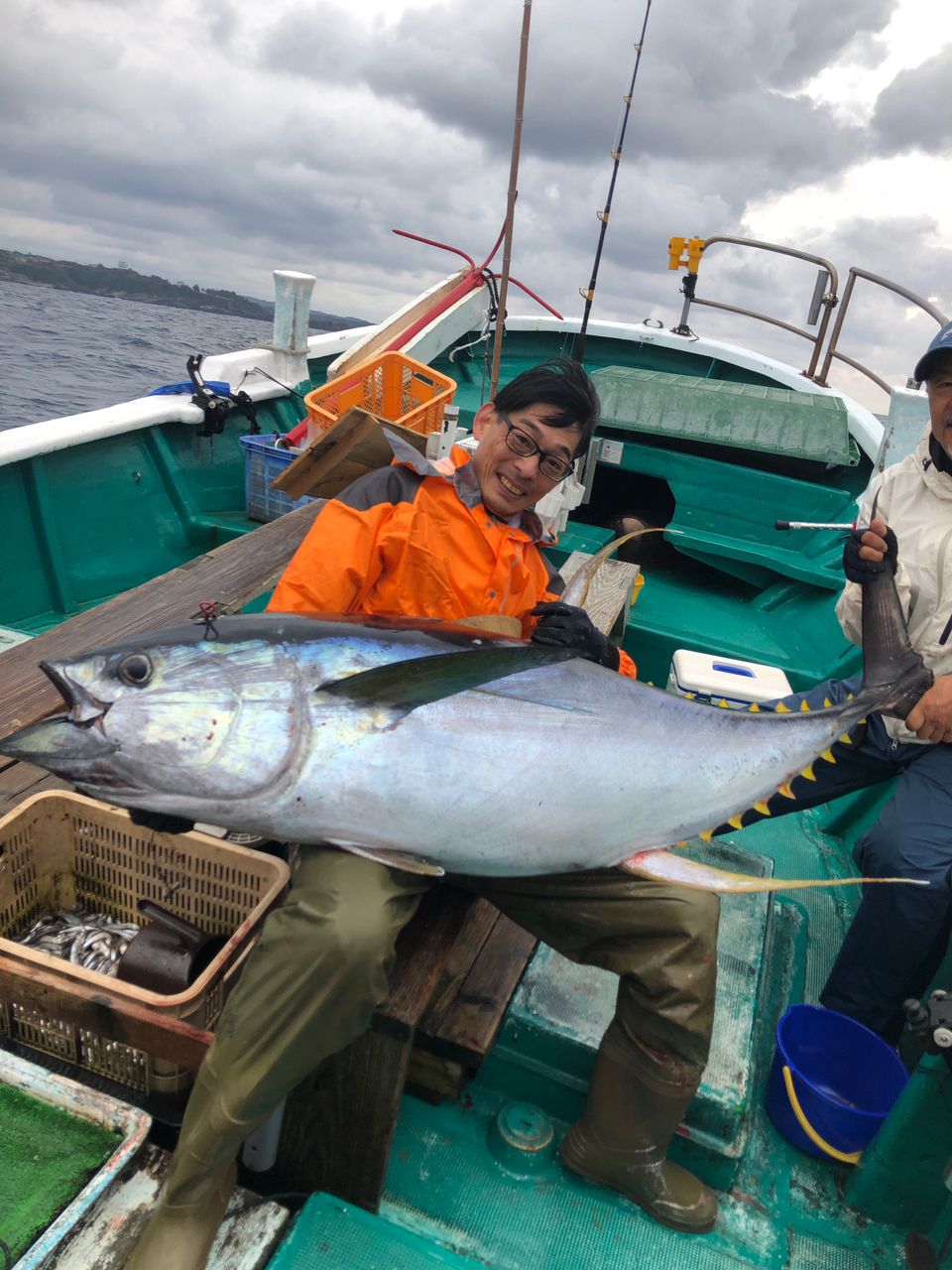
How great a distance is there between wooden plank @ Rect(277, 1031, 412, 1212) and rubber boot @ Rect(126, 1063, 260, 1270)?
0.29m

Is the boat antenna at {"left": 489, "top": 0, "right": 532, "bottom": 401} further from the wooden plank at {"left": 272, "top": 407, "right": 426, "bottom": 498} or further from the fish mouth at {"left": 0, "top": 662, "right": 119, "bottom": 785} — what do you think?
the fish mouth at {"left": 0, "top": 662, "right": 119, "bottom": 785}

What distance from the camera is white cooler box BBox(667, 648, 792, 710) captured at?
3182 millimetres

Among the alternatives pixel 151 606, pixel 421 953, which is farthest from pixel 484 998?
pixel 151 606

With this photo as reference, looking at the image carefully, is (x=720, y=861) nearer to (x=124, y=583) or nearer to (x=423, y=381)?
(x=124, y=583)

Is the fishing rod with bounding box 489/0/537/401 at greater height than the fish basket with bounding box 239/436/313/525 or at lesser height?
greater

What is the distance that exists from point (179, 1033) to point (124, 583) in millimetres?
3612

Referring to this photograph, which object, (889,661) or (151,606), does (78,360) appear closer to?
(151,606)

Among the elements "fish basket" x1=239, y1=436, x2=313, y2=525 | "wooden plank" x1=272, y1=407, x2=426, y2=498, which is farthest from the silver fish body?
"fish basket" x1=239, y1=436, x2=313, y2=525

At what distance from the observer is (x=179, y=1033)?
156 cm

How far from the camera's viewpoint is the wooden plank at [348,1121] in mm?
1667

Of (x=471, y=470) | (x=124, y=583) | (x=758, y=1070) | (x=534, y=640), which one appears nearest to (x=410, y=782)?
(x=534, y=640)

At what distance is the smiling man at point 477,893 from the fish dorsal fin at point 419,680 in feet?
0.60

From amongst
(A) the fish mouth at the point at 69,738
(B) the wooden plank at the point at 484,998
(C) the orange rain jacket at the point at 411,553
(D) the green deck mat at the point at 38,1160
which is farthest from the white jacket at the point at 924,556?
(D) the green deck mat at the point at 38,1160

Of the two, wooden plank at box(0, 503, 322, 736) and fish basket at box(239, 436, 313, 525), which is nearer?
wooden plank at box(0, 503, 322, 736)
